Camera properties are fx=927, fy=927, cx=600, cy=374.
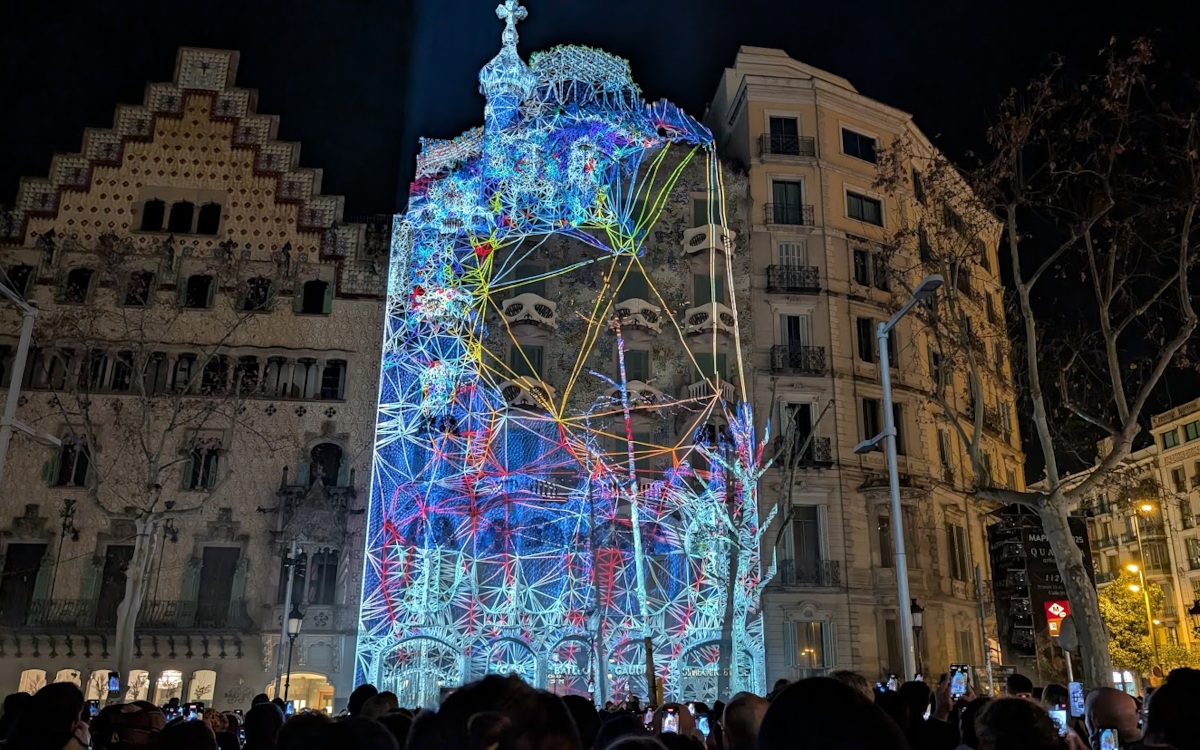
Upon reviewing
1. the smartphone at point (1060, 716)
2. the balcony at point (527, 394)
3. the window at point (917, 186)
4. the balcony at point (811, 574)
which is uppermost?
the window at point (917, 186)

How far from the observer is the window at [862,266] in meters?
34.6

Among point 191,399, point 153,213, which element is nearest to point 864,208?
point 191,399

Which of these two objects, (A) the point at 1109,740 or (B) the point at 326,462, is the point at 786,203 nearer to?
(B) the point at 326,462

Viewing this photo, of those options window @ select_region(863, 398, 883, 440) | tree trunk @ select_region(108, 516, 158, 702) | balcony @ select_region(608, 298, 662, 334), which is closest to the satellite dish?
window @ select_region(863, 398, 883, 440)

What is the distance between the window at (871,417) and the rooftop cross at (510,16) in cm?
1768

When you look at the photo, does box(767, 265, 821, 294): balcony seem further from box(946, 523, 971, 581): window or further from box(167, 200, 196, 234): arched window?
box(167, 200, 196, 234): arched window

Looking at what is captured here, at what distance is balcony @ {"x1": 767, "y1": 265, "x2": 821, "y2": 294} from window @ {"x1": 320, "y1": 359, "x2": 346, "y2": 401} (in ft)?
51.5

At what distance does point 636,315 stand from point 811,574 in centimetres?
1044

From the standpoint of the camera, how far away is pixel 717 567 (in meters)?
28.2

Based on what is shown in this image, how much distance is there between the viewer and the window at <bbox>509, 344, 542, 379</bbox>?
32.2 m

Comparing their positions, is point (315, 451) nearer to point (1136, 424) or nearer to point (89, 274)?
point (89, 274)

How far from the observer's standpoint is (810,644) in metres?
29.5

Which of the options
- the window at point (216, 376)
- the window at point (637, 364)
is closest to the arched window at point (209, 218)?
the window at point (216, 376)

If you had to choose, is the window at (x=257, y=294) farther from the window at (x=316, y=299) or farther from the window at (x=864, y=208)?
the window at (x=864, y=208)
